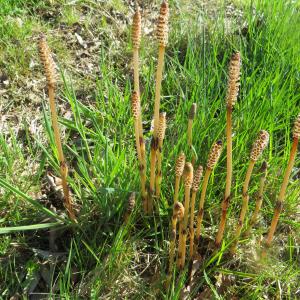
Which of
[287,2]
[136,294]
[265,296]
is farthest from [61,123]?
[287,2]

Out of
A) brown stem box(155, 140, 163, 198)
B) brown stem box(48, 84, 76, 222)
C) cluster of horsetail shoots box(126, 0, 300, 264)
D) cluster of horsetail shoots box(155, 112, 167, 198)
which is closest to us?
cluster of horsetail shoots box(126, 0, 300, 264)

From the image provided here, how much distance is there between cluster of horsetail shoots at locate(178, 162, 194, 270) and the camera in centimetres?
140

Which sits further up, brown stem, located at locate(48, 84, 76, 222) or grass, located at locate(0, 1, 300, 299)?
brown stem, located at locate(48, 84, 76, 222)

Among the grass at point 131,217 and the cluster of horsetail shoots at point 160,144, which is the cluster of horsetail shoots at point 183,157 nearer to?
the cluster of horsetail shoots at point 160,144

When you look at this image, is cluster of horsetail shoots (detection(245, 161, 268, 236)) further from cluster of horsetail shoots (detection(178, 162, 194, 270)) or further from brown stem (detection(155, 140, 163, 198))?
brown stem (detection(155, 140, 163, 198))

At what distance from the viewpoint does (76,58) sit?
3.10 m

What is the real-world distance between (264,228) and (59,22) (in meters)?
2.28

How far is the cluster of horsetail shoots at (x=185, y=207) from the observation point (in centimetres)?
140

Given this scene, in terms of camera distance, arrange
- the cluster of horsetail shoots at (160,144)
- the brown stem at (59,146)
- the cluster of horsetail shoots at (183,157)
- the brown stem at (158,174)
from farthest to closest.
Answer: the brown stem at (158,174) < the cluster of horsetail shoots at (160,144) < the brown stem at (59,146) < the cluster of horsetail shoots at (183,157)

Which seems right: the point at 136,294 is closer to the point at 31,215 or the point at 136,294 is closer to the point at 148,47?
the point at 31,215

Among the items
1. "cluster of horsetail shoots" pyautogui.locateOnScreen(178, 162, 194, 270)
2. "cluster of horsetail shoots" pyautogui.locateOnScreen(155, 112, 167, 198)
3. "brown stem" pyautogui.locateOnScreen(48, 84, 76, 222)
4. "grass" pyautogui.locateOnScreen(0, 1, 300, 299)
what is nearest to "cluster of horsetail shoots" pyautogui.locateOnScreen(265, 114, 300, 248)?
"grass" pyautogui.locateOnScreen(0, 1, 300, 299)

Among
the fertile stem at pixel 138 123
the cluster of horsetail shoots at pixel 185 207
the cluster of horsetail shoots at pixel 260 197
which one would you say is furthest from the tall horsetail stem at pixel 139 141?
the cluster of horsetail shoots at pixel 260 197

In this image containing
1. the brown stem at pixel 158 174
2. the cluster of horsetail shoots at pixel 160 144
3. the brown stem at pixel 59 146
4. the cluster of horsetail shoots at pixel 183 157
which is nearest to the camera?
the cluster of horsetail shoots at pixel 183 157

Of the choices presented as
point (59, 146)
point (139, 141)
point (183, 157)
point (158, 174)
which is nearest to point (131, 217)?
point (158, 174)
